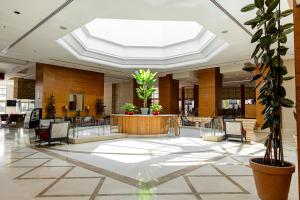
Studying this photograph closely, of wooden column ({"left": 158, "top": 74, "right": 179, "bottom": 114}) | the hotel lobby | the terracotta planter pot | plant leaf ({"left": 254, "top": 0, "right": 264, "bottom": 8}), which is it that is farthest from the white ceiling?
wooden column ({"left": 158, "top": 74, "right": 179, "bottom": 114})

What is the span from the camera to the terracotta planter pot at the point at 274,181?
238 cm

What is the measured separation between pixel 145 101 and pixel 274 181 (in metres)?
6.59

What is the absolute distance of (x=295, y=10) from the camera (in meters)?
2.06

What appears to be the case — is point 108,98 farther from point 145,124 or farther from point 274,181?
point 274,181

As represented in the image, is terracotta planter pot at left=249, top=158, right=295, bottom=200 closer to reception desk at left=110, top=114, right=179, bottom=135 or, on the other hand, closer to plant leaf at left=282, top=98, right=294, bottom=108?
plant leaf at left=282, top=98, right=294, bottom=108

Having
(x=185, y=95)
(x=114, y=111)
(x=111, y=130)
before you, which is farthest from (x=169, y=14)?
(x=185, y=95)

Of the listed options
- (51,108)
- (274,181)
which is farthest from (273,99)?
(51,108)

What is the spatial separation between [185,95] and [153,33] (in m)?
13.8

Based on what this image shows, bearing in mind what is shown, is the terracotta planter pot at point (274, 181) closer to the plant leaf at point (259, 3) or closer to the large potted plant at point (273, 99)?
the large potted plant at point (273, 99)

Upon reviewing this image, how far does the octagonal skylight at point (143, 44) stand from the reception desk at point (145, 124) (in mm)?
3865

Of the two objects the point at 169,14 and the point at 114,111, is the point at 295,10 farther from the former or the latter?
the point at 114,111

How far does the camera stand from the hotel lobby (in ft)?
8.63

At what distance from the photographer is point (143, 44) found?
11.7 metres

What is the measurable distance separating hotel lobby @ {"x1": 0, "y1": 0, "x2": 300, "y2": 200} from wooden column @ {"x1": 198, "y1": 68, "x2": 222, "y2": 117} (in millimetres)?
67
